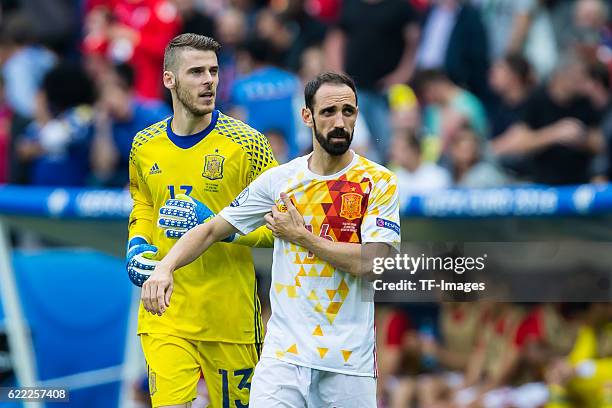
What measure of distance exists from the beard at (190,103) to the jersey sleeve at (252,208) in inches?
26.9

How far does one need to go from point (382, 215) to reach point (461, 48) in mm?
7717

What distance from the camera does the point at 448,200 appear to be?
11.3 meters

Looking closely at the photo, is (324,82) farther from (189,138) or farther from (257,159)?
(189,138)

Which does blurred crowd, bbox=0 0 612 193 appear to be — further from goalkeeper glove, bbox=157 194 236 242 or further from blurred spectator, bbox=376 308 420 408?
goalkeeper glove, bbox=157 194 236 242

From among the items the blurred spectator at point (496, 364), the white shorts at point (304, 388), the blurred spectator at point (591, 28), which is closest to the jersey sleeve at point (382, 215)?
the white shorts at point (304, 388)

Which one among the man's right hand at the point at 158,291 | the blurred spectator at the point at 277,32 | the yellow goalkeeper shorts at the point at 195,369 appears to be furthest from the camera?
the blurred spectator at the point at 277,32

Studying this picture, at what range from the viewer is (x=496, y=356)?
1197 centimetres

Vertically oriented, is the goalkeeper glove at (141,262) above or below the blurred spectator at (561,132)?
below

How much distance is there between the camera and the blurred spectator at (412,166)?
A: 13.2 m

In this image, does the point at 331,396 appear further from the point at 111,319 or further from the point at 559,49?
the point at 559,49

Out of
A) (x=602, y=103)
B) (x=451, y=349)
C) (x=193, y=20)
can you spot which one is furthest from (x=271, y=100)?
(x=451, y=349)

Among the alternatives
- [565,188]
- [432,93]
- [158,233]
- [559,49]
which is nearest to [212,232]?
[158,233]

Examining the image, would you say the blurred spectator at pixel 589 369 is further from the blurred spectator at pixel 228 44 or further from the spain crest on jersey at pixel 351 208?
the blurred spectator at pixel 228 44

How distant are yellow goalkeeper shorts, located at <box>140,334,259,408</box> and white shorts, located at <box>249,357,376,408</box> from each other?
646 millimetres
